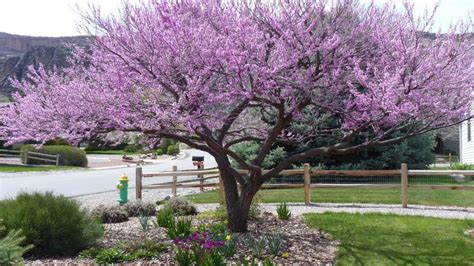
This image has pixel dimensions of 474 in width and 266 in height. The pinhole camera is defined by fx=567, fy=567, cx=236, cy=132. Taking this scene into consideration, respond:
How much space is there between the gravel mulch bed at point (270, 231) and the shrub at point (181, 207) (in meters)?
0.88

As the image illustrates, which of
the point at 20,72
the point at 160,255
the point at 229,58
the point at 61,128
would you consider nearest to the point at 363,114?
the point at 229,58

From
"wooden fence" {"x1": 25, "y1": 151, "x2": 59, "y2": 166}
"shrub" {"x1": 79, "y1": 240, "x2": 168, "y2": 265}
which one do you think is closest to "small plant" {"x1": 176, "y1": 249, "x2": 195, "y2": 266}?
"shrub" {"x1": 79, "y1": 240, "x2": 168, "y2": 265}

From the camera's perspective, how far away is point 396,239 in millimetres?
8844

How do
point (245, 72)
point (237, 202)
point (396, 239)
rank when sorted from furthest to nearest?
point (237, 202), point (396, 239), point (245, 72)

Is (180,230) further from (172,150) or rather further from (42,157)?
(172,150)

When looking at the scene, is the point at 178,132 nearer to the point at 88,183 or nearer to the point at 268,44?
the point at 268,44

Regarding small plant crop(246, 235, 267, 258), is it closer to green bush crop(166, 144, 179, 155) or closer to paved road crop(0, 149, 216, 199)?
paved road crop(0, 149, 216, 199)

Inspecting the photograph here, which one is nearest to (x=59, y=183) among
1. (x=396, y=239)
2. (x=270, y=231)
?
(x=270, y=231)

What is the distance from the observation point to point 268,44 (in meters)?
7.74

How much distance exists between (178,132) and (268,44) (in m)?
1.90

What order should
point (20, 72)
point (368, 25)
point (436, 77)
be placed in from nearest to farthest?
point (436, 77)
point (368, 25)
point (20, 72)

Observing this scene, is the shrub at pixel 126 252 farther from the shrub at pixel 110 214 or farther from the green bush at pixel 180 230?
the shrub at pixel 110 214

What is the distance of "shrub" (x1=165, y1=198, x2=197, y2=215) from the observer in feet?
38.1

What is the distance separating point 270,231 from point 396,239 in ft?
6.58
